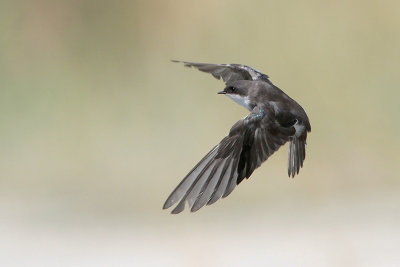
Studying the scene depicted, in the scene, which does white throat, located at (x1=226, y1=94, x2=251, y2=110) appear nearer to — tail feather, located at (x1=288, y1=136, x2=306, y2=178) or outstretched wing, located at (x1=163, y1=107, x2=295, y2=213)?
outstretched wing, located at (x1=163, y1=107, x2=295, y2=213)

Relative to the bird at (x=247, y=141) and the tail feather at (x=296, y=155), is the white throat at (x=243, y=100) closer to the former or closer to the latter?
the bird at (x=247, y=141)

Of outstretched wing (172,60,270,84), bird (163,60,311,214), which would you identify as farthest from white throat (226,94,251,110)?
outstretched wing (172,60,270,84)

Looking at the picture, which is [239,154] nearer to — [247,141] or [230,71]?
[247,141]

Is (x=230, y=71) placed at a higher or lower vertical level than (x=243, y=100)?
higher

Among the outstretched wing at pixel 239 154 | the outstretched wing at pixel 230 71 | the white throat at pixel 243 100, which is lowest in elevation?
the outstretched wing at pixel 239 154

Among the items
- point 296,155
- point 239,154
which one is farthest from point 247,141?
point 296,155

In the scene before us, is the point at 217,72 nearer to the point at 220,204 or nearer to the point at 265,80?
the point at 265,80

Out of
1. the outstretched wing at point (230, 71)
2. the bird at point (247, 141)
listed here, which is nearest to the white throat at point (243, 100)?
the bird at point (247, 141)

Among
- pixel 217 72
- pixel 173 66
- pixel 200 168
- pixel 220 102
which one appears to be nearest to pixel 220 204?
pixel 220 102
